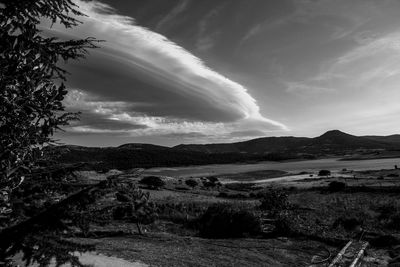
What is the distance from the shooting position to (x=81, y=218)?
4.71m

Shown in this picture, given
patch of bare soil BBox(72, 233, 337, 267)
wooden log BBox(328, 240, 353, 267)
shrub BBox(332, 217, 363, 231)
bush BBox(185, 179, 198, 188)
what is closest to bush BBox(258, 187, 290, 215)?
shrub BBox(332, 217, 363, 231)

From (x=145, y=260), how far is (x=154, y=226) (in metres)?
10.0

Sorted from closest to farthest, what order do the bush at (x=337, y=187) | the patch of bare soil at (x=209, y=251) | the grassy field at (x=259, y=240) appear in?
1. the patch of bare soil at (x=209, y=251)
2. the grassy field at (x=259, y=240)
3. the bush at (x=337, y=187)

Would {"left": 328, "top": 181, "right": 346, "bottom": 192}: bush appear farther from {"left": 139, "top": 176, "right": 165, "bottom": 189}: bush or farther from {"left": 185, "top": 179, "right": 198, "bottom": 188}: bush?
{"left": 139, "top": 176, "right": 165, "bottom": 189}: bush

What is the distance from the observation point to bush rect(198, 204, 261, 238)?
19.6 m

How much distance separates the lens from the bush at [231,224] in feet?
64.3

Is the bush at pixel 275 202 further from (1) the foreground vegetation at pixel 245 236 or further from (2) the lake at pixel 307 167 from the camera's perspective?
(2) the lake at pixel 307 167

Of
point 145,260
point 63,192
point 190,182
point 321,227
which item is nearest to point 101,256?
point 145,260

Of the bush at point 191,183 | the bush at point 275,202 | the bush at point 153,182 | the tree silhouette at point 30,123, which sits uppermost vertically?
the tree silhouette at point 30,123

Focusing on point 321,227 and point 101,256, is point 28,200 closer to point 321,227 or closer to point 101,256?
point 101,256

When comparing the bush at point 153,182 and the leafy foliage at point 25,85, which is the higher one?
the leafy foliage at point 25,85

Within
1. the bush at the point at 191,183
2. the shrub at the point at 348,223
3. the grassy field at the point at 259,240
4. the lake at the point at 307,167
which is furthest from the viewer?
the lake at the point at 307,167

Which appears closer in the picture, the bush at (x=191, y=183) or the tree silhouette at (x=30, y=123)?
the tree silhouette at (x=30, y=123)

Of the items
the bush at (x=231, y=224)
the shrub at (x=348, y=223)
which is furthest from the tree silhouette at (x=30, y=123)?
the shrub at (x=348, y=223)
